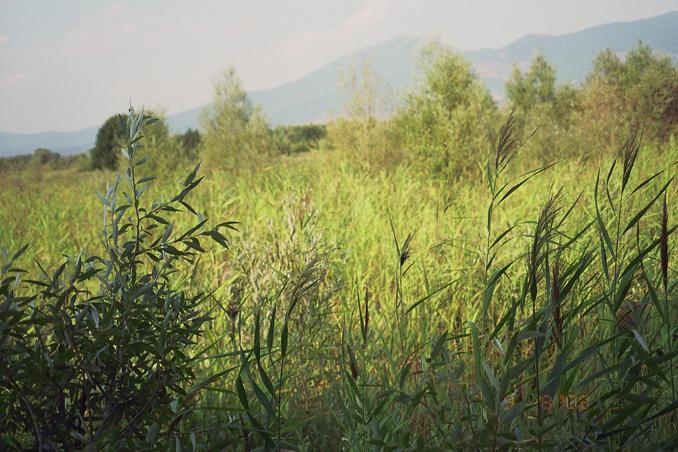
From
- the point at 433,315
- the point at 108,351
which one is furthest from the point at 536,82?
the point at 108,351

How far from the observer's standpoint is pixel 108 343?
5.04 feet

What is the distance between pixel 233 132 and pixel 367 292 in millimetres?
12184

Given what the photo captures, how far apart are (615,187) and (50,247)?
210 inches

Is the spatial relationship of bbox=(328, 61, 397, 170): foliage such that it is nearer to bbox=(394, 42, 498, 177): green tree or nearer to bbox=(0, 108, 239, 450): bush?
bbox=(394, 42, 498, 177): green tree

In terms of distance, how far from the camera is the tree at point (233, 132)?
12.5m

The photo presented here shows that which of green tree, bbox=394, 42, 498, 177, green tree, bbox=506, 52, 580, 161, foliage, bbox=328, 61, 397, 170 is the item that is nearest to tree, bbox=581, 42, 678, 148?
green tree, bbox=506, 52, 580, 161

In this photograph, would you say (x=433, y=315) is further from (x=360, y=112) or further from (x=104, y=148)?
(x=104, y=148)

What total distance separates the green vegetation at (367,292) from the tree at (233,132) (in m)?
0.06

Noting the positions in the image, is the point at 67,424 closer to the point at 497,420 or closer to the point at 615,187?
the point at 497,420

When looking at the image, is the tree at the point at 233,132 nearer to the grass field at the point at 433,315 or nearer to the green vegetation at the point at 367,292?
the green vegetation at the point at 367,292

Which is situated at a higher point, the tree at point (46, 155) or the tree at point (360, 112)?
the tree at point (46, 155)

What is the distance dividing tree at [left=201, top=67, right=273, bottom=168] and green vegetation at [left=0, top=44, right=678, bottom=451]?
6cm

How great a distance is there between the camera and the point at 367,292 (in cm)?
151

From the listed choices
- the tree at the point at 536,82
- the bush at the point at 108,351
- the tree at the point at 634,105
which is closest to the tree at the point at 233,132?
the tree at the point at 634,105
